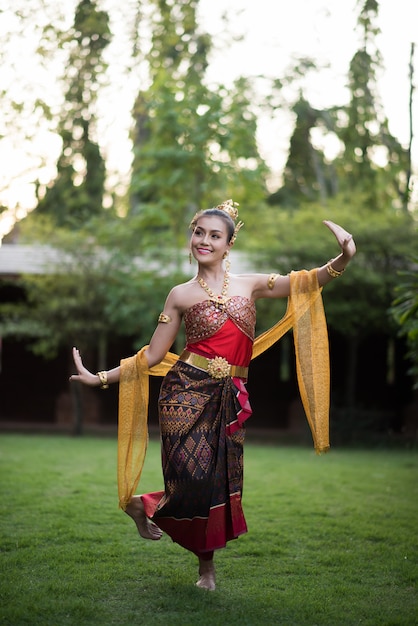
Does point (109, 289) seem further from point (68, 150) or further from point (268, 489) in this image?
point (68, 150)

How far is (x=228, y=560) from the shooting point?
184 inches

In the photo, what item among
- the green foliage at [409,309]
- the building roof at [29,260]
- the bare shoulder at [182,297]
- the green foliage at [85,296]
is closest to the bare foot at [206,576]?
the bare shoulder at [182,297]

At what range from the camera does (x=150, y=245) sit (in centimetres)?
1392

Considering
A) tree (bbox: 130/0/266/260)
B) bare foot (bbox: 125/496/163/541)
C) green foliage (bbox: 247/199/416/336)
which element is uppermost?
→ tree (bbox: 130/0/266/260)

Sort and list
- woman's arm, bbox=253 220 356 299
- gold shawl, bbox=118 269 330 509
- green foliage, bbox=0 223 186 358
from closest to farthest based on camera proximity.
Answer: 1. woman's arm, bbox=253 220 356 299
2. gold shawl, bbox=118 269 330 509
3. green foliage, bbox=0 223 186 358

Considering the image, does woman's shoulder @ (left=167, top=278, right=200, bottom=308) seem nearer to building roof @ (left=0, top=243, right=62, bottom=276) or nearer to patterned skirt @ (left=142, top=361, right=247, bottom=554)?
patterned skirt @ (left=142, top=361, right=247, bottom=554)

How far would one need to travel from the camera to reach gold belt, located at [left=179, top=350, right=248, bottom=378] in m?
4.00

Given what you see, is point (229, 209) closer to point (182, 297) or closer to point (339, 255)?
point (182, 297)

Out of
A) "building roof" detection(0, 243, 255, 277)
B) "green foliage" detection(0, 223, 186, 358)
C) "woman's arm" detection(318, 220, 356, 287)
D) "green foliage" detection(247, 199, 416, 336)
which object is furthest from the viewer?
"building roof" detection(0, 243, 255, 277)

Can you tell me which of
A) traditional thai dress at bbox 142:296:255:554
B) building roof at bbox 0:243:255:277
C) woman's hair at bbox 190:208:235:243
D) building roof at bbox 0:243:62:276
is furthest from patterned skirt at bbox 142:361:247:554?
building roof at bbox 0:243:62:276

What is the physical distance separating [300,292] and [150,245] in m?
9.87

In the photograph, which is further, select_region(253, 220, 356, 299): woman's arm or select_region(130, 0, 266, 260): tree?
select_region(130, 0, 266, 260): tree

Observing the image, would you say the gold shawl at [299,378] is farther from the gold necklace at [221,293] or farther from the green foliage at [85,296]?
the green foliage at [85,296]

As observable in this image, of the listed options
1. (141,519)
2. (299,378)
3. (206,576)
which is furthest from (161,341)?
(206,576)
